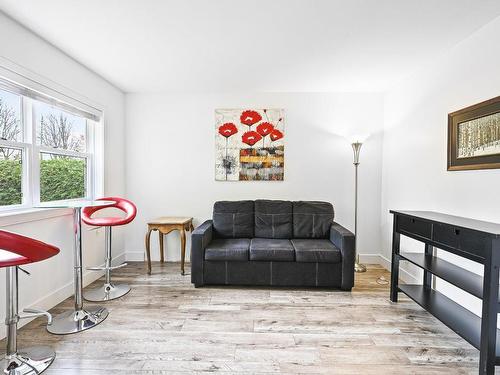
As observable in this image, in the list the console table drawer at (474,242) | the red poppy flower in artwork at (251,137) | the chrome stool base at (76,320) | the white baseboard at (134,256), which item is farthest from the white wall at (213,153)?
the console table drawer at (474,242)

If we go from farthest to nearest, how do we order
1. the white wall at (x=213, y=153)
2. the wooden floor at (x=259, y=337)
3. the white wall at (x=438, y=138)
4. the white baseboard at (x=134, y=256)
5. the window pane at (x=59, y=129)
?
the white baseboard at (x=134, y=256) < the white wall at (x=213, y=153) < the window pane at (x=59, y=129) < the white wall at (x=438, y=138) < the wooden floor at (x=259, y=337)

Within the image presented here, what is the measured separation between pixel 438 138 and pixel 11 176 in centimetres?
401

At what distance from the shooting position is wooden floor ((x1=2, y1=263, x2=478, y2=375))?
67.4 inches

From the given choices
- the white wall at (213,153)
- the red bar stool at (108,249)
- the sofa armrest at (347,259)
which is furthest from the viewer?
the white wall at (213,153)

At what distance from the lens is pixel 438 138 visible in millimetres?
2637

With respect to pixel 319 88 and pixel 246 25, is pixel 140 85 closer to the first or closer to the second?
pixel 246 25

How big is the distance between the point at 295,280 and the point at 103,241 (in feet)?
8.09

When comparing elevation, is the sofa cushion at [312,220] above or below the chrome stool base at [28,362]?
above

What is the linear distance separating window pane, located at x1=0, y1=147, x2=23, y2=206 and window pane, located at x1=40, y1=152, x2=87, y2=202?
0.21 m

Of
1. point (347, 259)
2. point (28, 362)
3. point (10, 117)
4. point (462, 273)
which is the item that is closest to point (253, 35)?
point (10, 117)

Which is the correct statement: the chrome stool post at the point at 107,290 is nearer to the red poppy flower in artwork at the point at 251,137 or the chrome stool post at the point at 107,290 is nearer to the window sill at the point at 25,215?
the window sill at the point at 25,215

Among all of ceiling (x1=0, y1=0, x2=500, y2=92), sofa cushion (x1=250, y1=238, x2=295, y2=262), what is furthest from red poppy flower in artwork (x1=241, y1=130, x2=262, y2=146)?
sofa cushion (x1=250, y1=238, x2=295, y2=262)

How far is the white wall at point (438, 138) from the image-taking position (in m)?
2.08

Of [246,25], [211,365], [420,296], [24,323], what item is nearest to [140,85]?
[246,25]
